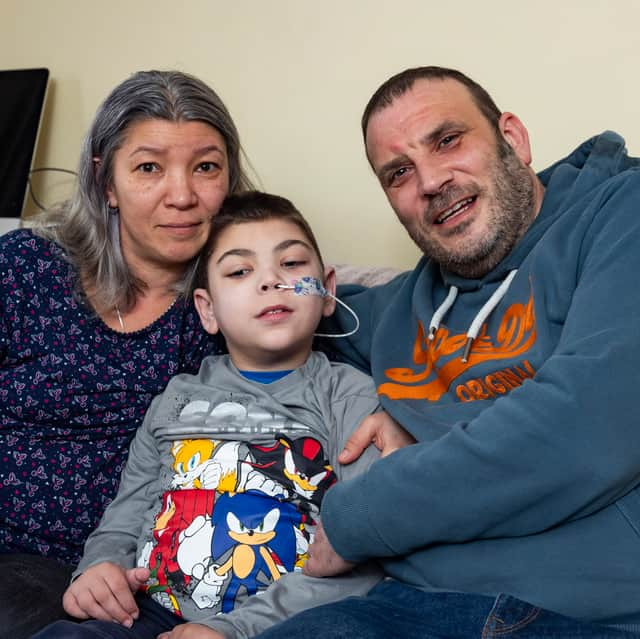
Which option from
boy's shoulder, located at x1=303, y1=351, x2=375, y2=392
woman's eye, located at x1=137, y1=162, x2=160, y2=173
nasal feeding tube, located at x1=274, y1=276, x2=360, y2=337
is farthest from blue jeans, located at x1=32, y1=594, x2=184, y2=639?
woman's eye, located at x1=137, y1=162, x2=160, y2=173

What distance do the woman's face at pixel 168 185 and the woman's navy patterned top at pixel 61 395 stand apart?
152 mm

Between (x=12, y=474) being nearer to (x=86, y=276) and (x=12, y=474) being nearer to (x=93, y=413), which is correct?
(x=93, y=413)

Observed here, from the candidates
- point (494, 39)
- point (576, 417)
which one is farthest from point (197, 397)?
point (494, 39)

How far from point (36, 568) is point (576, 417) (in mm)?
1010

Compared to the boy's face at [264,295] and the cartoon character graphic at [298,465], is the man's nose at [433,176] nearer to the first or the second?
the boy's face at [264,295]

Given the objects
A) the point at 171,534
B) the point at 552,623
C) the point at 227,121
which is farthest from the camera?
the point at 227,121

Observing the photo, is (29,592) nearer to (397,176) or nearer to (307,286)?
(307,286)

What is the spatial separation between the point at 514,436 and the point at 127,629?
70cm

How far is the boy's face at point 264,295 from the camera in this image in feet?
4.86

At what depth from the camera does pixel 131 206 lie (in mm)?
1666

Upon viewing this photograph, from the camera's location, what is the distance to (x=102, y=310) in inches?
66.9

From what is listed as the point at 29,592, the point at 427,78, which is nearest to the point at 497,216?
the point at 427,78

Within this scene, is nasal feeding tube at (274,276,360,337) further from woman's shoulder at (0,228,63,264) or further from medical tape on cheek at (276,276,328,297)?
woman's shoulder at (0,228,63,264)

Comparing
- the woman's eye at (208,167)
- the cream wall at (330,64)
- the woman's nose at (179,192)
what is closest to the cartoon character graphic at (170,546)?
the woman's nose at (179,192)
